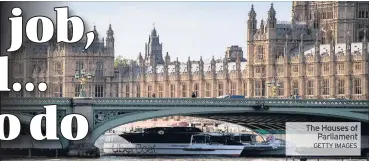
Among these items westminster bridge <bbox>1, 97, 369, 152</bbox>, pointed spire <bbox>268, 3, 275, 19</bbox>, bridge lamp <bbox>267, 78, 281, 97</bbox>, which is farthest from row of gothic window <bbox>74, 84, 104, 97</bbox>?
westminster bridge <bbox>1, 97, 369, 152</bbox>

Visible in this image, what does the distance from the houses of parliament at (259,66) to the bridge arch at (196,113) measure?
96.6 feet

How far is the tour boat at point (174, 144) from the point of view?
3450 inches

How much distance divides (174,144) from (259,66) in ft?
115

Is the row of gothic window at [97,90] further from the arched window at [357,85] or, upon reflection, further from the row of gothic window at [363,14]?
the arched window at [357,85]

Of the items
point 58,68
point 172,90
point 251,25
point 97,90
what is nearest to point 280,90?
point 251,25

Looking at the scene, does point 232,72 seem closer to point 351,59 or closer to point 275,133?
point 351,59

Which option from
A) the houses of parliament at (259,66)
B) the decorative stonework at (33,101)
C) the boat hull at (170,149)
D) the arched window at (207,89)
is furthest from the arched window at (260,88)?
the decorative stonework at (33,101)

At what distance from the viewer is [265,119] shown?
282 ft

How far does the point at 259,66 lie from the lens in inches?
4843

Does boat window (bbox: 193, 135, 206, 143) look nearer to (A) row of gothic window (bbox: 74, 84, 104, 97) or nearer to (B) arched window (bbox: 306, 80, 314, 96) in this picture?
(B) arched window (bbox: 306, 80, 314, 96)

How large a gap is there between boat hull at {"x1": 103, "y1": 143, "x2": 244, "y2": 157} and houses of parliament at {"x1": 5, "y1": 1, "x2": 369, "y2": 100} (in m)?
21.3

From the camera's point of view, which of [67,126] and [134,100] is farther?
[134,100]

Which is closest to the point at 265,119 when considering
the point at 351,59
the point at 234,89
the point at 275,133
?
the point at 275,133

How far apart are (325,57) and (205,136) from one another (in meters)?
27.4
